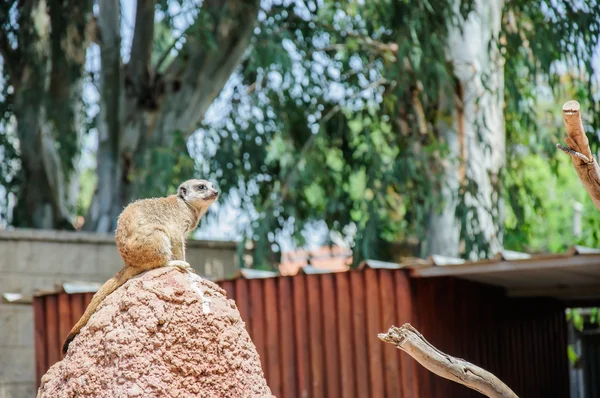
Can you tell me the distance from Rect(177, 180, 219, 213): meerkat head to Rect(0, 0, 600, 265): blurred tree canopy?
19.7ft

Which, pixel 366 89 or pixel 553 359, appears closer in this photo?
pixel 553 359

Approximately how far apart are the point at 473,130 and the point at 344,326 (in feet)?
16.9

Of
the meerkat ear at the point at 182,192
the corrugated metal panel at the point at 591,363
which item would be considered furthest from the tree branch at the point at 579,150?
the corrugated metal panel at the point at 591,363

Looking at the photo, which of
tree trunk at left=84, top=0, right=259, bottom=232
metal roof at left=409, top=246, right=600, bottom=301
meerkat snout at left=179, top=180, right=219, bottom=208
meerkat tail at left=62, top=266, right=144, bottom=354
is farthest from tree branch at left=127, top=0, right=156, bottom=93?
meerkat tail at left=62, top=266, right=144, bottom=354

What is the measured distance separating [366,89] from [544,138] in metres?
2.72

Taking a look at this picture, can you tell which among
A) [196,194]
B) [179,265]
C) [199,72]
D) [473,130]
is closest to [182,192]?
[196,194]

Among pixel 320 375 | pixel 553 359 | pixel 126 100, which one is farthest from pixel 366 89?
pixel 320 375

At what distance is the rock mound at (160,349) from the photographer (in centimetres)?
581

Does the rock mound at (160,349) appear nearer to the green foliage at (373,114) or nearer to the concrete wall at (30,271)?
the concrete wall at (30,271)

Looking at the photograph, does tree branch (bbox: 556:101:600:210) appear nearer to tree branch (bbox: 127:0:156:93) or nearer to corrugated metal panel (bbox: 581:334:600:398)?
tree branch (bbox: 127:0:156:93)

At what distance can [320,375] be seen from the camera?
9.32m

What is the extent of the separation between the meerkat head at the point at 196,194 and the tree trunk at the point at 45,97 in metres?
8.40

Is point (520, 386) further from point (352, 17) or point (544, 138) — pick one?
point (352, 17)

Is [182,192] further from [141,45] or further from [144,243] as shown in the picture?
[141,45]
